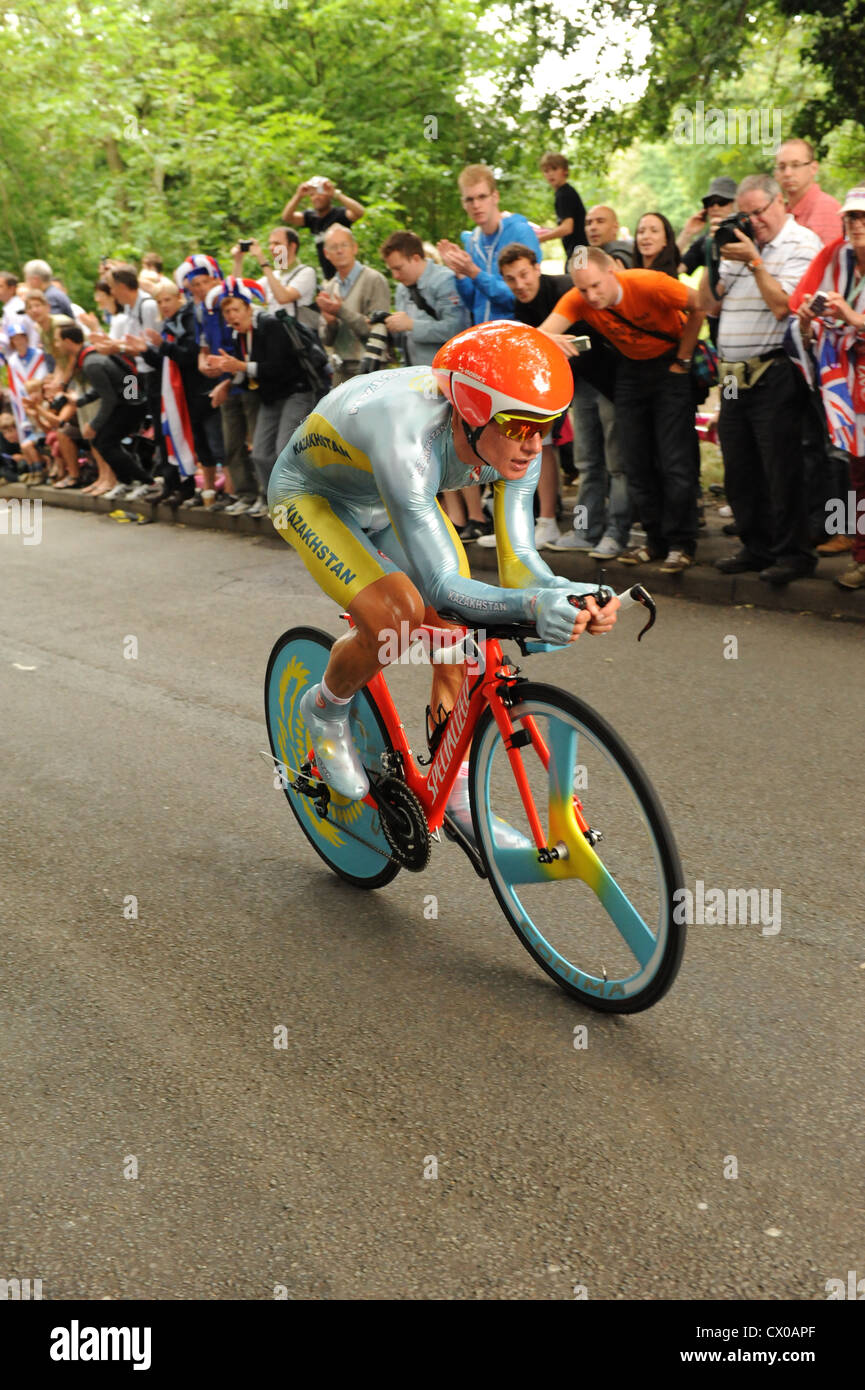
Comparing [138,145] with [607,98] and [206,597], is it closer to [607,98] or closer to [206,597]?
[607,98]

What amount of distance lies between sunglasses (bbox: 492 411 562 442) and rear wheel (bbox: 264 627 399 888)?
3.99 ft

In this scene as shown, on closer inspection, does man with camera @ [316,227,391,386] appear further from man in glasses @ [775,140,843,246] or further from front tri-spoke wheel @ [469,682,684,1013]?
front tri-spoke wheel @ [469,682,684,1013]

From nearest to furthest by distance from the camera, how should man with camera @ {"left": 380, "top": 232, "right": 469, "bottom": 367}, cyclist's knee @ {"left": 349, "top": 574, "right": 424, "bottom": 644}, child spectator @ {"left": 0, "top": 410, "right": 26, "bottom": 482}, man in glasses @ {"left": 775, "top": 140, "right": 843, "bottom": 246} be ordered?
1. cyclist's knee @ {"left": 349, "top": 574, "right": 424, "bottom": 644}
2. man in glasses @ {"left": 775, "top": 140, "right": 843, "bottom": 246}
3. man with camera @ {"left": 380, "top": 232, "right": 469, "bottom": 367}
4. child spectator @ {"left": 0, "top": 410, "right": 26, "bottom": 482}

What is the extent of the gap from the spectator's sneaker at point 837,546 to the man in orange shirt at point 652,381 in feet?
2.69

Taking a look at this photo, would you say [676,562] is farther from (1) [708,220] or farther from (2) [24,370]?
(2) [24,370]

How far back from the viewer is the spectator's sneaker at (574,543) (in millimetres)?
9203

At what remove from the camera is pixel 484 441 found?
3465mm

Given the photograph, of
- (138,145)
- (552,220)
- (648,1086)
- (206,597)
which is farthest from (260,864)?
(552,220)

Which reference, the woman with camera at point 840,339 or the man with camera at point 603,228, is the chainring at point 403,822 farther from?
the man with camera at point 603,228

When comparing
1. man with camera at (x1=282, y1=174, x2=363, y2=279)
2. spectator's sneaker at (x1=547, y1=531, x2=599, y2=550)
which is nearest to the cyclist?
spectator's sneaker at (x1=547, y1=531, x2=599, y2=550)

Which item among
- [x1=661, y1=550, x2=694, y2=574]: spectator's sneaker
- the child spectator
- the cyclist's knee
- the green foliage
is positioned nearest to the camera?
the cyclist's knee

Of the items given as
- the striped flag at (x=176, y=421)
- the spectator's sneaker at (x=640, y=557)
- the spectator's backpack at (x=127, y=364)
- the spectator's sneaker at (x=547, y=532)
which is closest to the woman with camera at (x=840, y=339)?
the spectator's sneaker at (x=640, y=557)

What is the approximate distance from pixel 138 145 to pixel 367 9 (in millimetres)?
3674

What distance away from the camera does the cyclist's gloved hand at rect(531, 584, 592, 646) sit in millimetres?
3082
